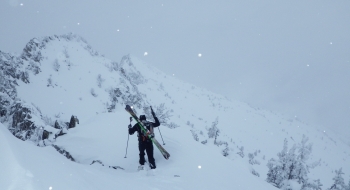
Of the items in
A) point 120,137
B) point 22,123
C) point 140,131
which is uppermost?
point 140,131

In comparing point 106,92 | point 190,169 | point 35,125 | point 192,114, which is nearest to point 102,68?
point 106,92

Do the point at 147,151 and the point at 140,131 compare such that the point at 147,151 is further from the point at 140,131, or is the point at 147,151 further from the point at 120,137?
the point at 120,137

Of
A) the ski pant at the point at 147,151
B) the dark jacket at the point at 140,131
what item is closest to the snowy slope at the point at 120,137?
the ski pant at the point at 147,151

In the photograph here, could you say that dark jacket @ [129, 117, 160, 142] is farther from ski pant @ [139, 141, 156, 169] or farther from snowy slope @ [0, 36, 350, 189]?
snowy slope @ [0, 36, 350, 189]

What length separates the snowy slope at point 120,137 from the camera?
4.23 m

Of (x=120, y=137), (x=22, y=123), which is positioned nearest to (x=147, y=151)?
(x=120, y=137)

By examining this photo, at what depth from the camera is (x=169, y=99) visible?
2800 cm

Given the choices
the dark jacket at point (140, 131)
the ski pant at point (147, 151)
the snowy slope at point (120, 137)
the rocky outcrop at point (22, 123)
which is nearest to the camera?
the snowy slope at point (120, 137)

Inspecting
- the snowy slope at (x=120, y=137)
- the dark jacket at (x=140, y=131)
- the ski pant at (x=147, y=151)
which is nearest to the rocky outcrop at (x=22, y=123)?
the snowy slope at (x=120, y=137)

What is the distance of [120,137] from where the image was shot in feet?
30.6

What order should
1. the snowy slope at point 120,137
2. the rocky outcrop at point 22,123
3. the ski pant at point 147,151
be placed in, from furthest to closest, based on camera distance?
the rocky outcrop at point 22,123 → the ski pant at point 147,151 → the snowy slope at point 120,137

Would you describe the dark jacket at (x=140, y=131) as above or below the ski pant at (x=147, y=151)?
above

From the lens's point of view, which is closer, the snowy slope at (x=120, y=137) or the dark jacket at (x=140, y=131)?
the snowy slope at (x=120, y=137)

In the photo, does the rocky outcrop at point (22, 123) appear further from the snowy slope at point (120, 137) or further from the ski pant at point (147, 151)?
the ski pant at point (147, 151)
